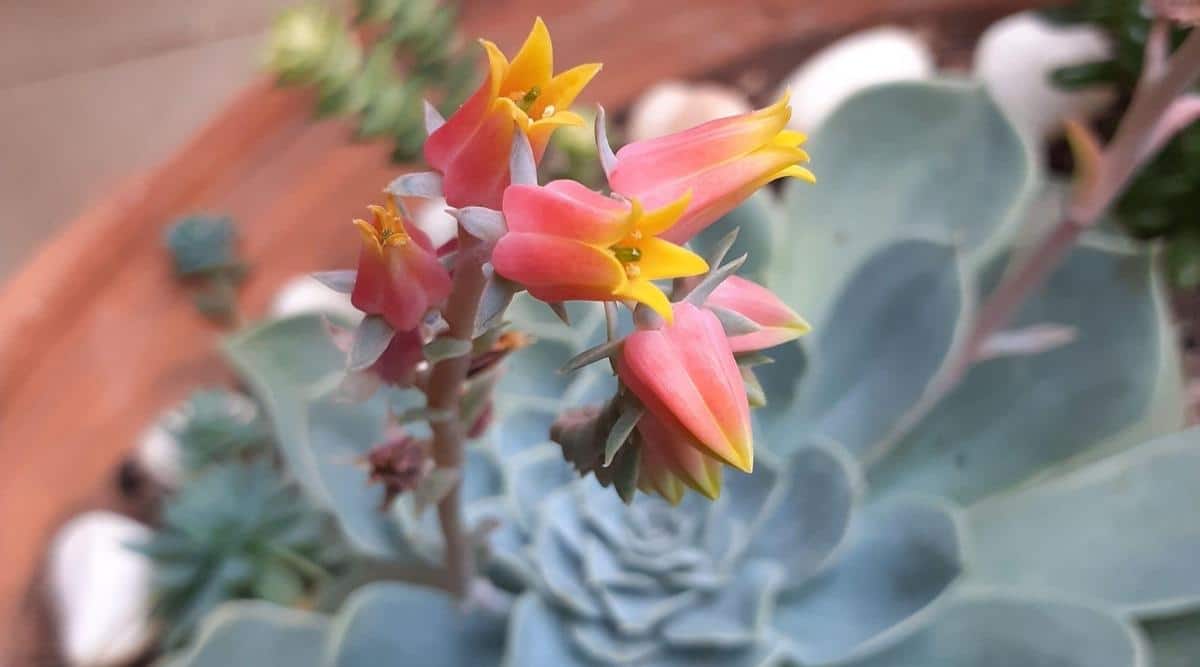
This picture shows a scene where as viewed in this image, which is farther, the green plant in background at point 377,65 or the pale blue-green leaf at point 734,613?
the green plant in background at point 377,65

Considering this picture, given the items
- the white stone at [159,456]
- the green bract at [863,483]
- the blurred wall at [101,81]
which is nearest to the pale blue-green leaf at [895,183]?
the green bract at [863,483]

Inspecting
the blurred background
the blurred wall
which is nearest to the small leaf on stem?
the blurred background

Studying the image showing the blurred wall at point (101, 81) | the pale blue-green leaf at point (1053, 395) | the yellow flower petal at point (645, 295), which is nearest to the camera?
the yellow flower petal at point (645, 295)

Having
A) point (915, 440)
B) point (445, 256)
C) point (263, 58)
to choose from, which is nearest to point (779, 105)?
point (445, 256)

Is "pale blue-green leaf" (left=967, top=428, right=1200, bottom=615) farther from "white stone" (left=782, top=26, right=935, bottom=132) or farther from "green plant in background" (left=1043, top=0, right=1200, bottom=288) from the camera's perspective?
"white stone" (left=782, top=26, right=935, bottom=132)

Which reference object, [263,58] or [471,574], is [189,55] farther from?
[471,574]

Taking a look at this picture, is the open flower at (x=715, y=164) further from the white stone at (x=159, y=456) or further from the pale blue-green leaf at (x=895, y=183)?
the white stone at (x=159, y=456)

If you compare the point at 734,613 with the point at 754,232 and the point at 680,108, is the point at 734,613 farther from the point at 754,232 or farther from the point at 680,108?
the point at 680,108
